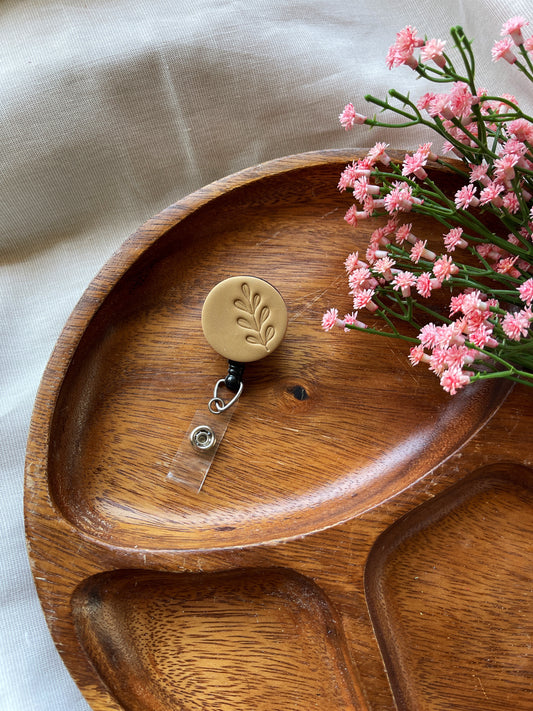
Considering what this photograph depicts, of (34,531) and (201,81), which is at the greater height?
(201,81)

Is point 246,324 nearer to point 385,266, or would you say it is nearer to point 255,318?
point 255,318

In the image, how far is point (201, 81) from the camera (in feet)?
3.65

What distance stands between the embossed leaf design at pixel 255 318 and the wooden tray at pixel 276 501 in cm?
6

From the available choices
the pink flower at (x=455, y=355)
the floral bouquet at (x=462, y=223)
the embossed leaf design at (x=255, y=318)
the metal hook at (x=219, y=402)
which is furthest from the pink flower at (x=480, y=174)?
the metal hook at (x=219, y=402)

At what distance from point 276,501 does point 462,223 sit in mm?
498

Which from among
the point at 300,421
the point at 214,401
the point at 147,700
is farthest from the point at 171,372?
the point at 147,700

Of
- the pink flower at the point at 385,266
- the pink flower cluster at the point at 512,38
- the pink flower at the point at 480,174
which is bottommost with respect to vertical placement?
the pink flower at the point at 385,266

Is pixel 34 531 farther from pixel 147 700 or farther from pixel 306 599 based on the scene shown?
pixel 306 599

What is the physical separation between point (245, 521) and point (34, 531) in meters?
0.31

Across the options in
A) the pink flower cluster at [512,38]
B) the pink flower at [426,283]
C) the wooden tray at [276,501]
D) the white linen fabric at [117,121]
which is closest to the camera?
the pink flower cluster at [512,38]

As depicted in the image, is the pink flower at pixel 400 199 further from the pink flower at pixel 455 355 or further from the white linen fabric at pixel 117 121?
the white linen fabric at pixel 117 121

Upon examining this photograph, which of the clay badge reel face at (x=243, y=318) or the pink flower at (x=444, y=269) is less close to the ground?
the pink flower at (x=444, y=269)

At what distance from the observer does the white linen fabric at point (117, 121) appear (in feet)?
3.58

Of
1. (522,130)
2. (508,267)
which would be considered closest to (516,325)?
(508,267)
